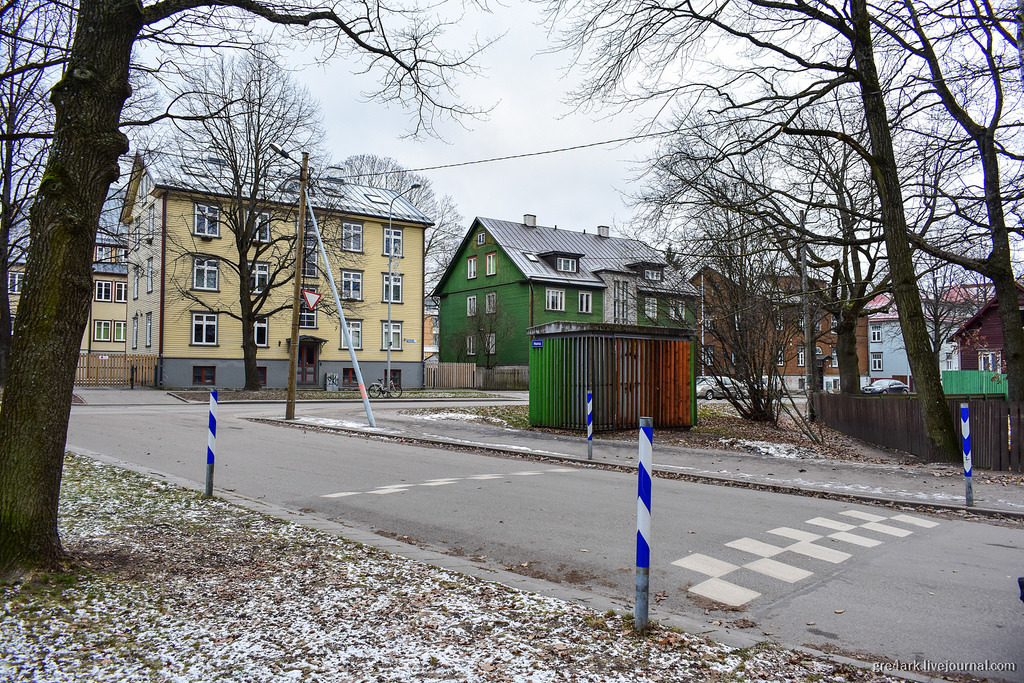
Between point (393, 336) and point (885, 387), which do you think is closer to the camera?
point (393, 336)

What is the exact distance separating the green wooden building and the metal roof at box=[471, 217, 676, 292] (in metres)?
0.07

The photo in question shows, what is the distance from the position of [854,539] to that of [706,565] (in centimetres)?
210

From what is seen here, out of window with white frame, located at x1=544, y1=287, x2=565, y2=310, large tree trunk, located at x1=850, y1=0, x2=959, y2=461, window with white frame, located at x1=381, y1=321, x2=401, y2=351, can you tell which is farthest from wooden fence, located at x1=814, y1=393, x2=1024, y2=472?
window with white frame, located at x1=381, y1=321, x2=401, y2=351

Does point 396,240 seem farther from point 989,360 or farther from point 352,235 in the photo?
point 989,360

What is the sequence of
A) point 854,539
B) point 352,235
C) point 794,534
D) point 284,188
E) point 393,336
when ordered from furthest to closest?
point 393,336
point 352,235
point 284,188
point 794,534
point 854,539

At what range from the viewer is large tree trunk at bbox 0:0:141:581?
4.98m

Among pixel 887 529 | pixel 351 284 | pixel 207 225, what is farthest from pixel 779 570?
pixel 351 284

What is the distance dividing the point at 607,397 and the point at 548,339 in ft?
6.98

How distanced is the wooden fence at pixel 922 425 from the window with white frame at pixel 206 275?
33.1 meters

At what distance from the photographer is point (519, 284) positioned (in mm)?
52500

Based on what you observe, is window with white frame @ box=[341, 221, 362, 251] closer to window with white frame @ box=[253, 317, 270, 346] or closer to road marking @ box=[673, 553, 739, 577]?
window with white frame @ box=[253, 317, 270, 346]

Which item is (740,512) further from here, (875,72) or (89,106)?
(875,72)

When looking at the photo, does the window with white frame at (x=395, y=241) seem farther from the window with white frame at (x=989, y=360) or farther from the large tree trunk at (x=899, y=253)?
the window with white frame at (x=989, y=360)

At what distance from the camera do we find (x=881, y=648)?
461cm
